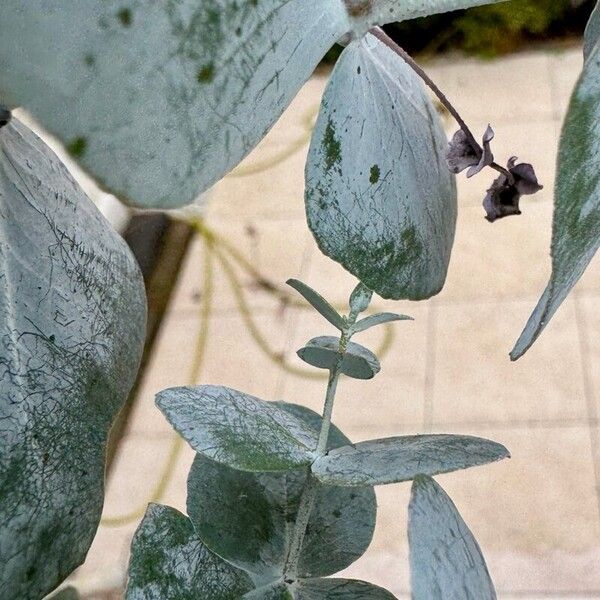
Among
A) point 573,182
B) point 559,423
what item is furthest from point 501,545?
point 573,182

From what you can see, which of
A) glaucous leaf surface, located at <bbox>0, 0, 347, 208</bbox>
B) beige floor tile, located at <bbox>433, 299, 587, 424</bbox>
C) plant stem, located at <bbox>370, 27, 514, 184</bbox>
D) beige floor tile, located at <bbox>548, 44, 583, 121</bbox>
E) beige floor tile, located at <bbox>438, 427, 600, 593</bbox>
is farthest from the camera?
beige floor tile, located at <bbox>548, 44, 583, 121</bbox>

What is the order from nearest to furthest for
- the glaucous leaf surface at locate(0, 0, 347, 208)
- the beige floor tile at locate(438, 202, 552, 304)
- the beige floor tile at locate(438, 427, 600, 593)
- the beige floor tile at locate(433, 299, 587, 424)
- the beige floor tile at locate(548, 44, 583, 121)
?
the glaucous leaf surface at locate(0, 0, 347, 208) → the beige floor tile at locate(438, 427, 600, 593) → the beige floor tile at locate(433, 299, 587, 424) → the beige floor tile at locate(438, 202, 552, 304) → the beige floor tile at locate(548, 44, 583, 121)

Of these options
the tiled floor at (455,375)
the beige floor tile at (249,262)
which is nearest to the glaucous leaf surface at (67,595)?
the tiled floor at (455,375)

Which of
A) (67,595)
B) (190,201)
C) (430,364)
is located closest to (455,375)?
(430,364)

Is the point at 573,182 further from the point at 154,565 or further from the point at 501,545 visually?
the point at 501,545

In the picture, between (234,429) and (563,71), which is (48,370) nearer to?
(234,429)

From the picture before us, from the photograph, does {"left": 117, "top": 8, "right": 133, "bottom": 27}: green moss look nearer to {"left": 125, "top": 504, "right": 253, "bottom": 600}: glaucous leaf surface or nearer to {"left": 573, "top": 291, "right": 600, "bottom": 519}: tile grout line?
{"left": 125, "top": 504, "right": 253, "bottom": 600}: glaucous leaf surface

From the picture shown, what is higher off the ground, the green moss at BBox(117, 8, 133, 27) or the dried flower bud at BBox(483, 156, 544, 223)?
the green moss at BBox(117, 8, 133, 27)

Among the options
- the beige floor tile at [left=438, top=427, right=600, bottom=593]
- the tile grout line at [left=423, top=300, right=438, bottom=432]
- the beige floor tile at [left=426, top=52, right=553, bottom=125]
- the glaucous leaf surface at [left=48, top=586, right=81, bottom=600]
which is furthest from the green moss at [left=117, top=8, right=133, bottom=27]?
the beige floor tile at [left=426, top=52, right=553, bottom=125]
